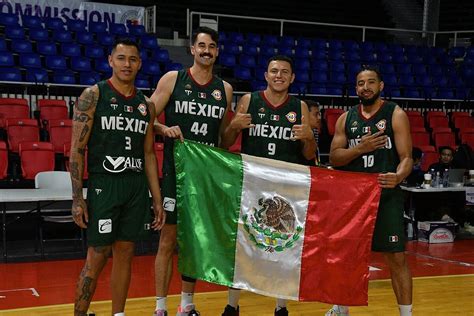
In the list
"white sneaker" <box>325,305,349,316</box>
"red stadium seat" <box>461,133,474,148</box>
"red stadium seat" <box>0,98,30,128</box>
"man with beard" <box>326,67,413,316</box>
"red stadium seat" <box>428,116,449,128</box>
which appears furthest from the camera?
"red stadium seat" <box>428,116,449,128</box>

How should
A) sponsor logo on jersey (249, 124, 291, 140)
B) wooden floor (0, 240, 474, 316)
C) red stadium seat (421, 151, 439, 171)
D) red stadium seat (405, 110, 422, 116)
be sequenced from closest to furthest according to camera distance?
1. sponsor logo on jersey (249, 124, 291, 140)
2. wooden floor (0, 240, 474, 316)
3. red stadium seat (421, 151, 439, 171)
4. red stadium seat (405, 110, 422, 116)

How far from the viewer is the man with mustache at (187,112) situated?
452cm

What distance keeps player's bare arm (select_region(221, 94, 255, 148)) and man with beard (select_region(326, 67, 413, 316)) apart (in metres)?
0.73

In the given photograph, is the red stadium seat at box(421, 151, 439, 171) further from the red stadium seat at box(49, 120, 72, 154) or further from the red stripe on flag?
the red stripe on flag

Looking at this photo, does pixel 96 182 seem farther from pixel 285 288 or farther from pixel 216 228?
pixel 285 288

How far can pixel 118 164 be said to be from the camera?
13.4 ft

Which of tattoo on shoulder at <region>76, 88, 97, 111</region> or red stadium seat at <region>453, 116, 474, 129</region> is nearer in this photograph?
tattoo on shoulder at <region>76, 88, 97, 111</region>

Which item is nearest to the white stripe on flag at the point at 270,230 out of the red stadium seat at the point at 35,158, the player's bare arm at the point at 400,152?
the player's bare arm at the point at 400,152

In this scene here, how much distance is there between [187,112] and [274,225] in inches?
40.5

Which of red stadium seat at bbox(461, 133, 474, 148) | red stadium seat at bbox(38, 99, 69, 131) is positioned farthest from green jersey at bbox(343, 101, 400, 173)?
red stadium seat at bbox(461, 133, 474, 148)

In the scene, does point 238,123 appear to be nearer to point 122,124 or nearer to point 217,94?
point 217,94

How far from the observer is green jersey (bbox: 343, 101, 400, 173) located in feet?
14.6

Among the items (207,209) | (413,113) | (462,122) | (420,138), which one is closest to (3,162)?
(207,209)

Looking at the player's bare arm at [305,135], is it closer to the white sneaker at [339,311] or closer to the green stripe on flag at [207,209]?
the green stripe on flag at [207,209]
